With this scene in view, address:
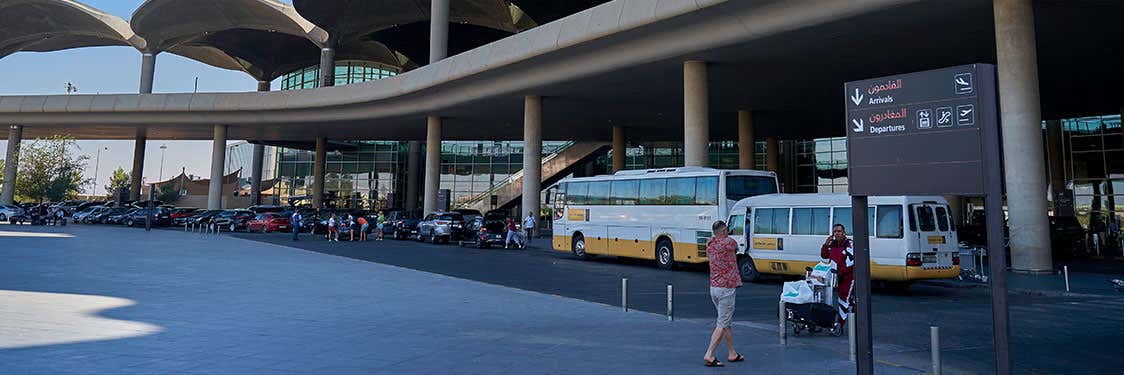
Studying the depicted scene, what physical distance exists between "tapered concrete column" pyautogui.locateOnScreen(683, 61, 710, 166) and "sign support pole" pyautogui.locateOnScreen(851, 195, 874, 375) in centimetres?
2113

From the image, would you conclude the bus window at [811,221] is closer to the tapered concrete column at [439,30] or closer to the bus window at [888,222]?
the bus window at [888,222]

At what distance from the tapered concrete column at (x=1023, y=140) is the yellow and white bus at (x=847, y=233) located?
472 cm

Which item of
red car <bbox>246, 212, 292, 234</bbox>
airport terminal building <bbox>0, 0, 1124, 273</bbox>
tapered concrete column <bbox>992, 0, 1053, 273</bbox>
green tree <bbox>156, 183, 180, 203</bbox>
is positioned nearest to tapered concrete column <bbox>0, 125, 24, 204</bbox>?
airport terminal building <bbox>0, 0, 1124, 273</bbox>

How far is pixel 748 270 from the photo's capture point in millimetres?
17797

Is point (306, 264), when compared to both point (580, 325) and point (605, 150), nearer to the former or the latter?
point (580, 325)

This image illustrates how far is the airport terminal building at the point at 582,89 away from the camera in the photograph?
2150 centimetres

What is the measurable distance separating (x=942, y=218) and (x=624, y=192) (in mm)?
10312

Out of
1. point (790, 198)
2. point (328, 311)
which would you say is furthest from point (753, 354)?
point (790, 198)

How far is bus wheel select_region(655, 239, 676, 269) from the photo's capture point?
2069 cm

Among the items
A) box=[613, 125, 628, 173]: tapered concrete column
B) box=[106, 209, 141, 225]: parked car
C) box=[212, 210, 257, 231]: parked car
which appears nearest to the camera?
box=[212, 210, 257, 231]: parked car

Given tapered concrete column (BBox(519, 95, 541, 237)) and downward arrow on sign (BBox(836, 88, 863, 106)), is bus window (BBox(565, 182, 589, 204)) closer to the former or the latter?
tapered concrete column (BBox(519, 95, 541, 237))

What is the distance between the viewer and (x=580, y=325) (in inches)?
377

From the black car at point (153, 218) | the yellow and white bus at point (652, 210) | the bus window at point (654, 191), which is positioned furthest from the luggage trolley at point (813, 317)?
the black car at point (153, 218)

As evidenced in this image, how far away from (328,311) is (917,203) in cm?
1299
